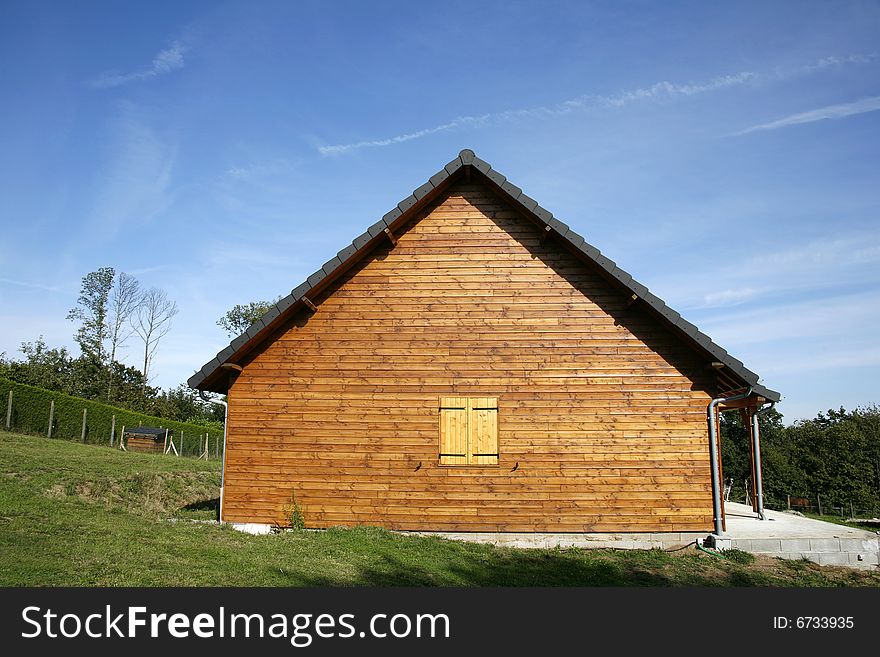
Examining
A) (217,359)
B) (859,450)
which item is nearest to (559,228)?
(217,359)

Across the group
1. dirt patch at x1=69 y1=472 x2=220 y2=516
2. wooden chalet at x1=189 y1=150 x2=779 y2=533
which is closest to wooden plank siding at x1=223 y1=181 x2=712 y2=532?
wooden chalet at x1=189 y1=150 x2=779 y2=533

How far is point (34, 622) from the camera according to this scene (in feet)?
19.8

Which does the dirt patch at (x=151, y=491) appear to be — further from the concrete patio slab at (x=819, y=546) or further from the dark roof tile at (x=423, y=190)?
the concrete patio slab at (x=819, y=546)

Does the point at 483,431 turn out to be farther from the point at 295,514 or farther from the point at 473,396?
the point at 295,514

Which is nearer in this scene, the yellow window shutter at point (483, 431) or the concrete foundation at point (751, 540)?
the concrete foundation at point (751, 540)

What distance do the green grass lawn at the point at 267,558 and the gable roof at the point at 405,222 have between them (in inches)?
124

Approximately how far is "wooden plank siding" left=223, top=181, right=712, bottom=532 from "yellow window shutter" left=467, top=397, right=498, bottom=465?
0.16 meters

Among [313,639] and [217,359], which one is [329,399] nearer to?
[217,359]

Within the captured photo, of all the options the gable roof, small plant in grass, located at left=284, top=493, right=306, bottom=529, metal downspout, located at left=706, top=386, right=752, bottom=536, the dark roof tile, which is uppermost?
the dark roof tile

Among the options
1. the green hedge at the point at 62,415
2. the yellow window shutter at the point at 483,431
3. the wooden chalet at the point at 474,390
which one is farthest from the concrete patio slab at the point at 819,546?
the green hedge at the point at 62,415

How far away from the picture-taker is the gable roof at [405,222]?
12.1 meters

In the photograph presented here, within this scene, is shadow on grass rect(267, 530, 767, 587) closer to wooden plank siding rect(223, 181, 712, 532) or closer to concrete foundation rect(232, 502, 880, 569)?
concrete foundation rect(232, 502, 880, 569)

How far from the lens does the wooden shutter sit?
12.7 m

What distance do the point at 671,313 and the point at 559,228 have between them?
2.73 meters
